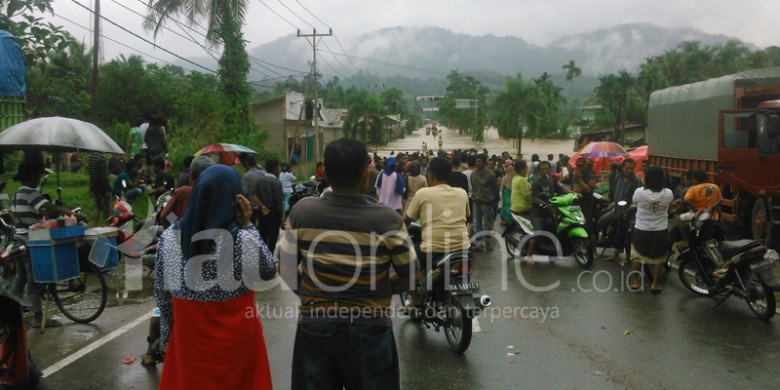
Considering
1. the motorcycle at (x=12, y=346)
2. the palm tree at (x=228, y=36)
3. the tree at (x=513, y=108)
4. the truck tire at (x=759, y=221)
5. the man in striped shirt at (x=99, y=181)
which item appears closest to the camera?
the motorcycle at (x=12, y=346)

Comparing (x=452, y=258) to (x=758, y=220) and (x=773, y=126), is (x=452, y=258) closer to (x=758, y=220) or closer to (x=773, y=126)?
(x=773, y=126)

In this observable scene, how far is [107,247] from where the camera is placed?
762 cm

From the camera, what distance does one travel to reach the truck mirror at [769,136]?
11.4m

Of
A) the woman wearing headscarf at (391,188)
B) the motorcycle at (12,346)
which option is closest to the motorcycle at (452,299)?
the motorcycle at (12,346)

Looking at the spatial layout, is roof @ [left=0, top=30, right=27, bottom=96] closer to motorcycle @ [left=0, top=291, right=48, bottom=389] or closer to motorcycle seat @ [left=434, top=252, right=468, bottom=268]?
motorcycle seat @ [left=434, top=252, right=468, bottom=268]

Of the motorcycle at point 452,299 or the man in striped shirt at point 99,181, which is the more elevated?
the man in striped shirt at point 99,181

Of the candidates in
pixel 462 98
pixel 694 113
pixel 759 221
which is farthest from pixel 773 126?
pixel 462 98

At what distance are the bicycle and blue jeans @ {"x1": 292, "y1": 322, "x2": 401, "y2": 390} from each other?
16.0 ft

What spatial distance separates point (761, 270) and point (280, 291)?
553 cm

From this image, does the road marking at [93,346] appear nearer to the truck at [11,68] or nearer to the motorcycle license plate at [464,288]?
the motorcycle license plate at [464,288]

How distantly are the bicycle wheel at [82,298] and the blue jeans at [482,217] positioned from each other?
21.0ft

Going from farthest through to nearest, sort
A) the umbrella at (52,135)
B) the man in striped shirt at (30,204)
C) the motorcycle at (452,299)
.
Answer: the umbrella at (52,135)
the man in striped shirt at (30,204)
the motorcycle at (452,299)

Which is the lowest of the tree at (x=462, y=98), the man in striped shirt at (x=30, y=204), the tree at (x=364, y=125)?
the man in striped shirt at (x=30, y=204)

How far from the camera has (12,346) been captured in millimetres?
3160
